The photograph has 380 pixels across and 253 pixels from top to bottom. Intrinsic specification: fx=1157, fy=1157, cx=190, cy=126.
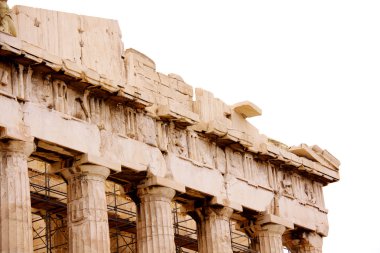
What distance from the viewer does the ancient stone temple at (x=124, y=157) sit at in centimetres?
2361

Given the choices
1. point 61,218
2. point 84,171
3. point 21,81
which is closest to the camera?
point 21,81

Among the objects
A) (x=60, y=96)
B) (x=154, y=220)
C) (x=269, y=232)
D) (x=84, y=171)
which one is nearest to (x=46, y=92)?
(x=60, y=96)

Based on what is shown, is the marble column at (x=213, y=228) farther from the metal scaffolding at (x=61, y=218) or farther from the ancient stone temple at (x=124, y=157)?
the metal scaffolding at (x=61, y=218)

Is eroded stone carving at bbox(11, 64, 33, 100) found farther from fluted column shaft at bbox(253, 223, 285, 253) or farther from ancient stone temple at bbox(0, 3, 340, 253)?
fluted column shaft at bbox(253, 223, 285, 253)

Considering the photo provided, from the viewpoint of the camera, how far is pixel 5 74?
923 inches

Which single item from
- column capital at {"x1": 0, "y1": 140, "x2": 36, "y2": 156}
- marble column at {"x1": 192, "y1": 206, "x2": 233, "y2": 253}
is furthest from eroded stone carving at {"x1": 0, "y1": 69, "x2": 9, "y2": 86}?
marble column at {"x1": 192, "y1": 206, "x2": 233, "y2": 253}

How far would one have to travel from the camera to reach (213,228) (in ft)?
92.6

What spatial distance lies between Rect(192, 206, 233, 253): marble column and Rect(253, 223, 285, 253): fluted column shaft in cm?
167

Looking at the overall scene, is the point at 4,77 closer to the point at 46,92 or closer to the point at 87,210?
the point at 46,92

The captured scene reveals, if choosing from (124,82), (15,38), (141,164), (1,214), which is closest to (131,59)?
(124,82)

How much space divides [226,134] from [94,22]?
182 inches

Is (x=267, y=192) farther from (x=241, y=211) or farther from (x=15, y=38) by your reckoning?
(x=15, y=38)

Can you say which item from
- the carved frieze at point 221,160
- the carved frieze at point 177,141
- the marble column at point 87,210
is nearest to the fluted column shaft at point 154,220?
the carved frieze at point 177,141

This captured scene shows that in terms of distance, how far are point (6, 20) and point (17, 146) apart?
8.52 feet
